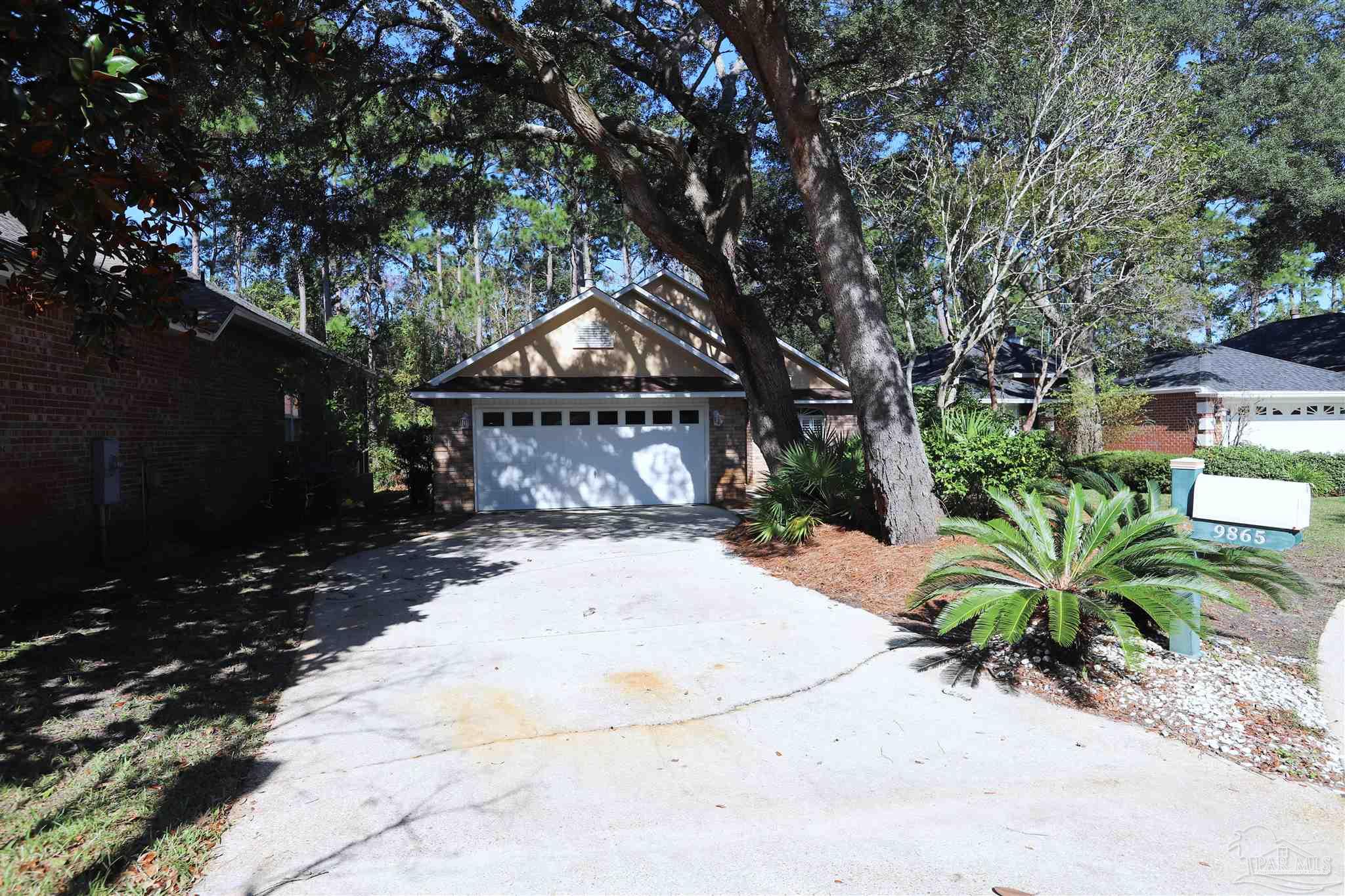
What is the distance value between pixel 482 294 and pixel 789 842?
2762 centimetres

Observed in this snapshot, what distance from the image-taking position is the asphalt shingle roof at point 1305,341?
23.9 metres

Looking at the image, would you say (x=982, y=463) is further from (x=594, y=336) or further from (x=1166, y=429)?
(x=1166, y=429)

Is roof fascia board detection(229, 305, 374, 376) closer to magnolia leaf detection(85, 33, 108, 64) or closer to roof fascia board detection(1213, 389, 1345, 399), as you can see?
magnolia leaf detection(85, 33, 108, 64)

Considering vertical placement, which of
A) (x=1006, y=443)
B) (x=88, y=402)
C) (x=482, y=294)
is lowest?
(x=1006, y=443)

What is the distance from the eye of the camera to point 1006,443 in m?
8.82

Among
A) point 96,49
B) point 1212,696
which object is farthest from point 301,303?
point 1212,696

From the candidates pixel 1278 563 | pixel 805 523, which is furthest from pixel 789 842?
pixel 805 523

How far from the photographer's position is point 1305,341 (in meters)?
25.0

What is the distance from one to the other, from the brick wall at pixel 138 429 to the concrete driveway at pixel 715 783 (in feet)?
12.0

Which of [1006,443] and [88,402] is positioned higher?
[88,402]

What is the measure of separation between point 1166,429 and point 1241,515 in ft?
63.2

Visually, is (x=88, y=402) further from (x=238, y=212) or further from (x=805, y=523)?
(x=805, y=523)

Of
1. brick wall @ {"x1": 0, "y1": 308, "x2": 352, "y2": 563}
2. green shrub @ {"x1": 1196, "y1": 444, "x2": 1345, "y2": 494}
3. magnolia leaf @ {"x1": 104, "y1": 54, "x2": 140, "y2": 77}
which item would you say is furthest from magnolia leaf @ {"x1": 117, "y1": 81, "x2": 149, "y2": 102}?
green shrub @ {"x1": 1196, "y1": 444, "x2": 1345, "y2": 494}

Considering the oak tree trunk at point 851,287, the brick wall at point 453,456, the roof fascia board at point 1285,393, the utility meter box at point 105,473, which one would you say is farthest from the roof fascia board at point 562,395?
the roof fascia board at point 1285,393
